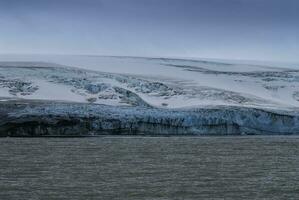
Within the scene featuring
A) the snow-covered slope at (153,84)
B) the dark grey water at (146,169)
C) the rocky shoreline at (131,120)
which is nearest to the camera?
the dark grey water at (146,169)

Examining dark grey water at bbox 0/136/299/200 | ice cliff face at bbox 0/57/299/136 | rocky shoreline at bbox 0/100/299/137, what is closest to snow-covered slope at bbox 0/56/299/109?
ice cliff face at bbox 0/57/299/136

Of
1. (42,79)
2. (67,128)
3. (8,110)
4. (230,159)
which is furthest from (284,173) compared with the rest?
(42,79)

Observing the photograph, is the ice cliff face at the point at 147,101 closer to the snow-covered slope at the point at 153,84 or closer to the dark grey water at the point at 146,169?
the snow-covered slope at the point at 153,84

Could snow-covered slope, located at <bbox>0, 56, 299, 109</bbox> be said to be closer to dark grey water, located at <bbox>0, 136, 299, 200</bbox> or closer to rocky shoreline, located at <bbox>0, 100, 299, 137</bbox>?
rocky shoreline, located at <bbox>0, 100, 299, 137</bbox>

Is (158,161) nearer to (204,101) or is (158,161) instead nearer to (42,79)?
(204,101)

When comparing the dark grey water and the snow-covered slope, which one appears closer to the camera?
the dark grey water

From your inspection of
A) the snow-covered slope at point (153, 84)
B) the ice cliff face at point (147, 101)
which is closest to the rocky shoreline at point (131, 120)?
→ the ice cliff face at point (147, 101)

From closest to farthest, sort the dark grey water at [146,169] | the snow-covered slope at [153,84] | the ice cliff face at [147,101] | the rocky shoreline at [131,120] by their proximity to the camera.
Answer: the dark grey water at [146,169], the rocky shoreline at [131,120], the ice cliff face at [147,101], the snow-covered slope at [153,84]

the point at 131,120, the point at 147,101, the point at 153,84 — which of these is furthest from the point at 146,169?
the point at 153,84
